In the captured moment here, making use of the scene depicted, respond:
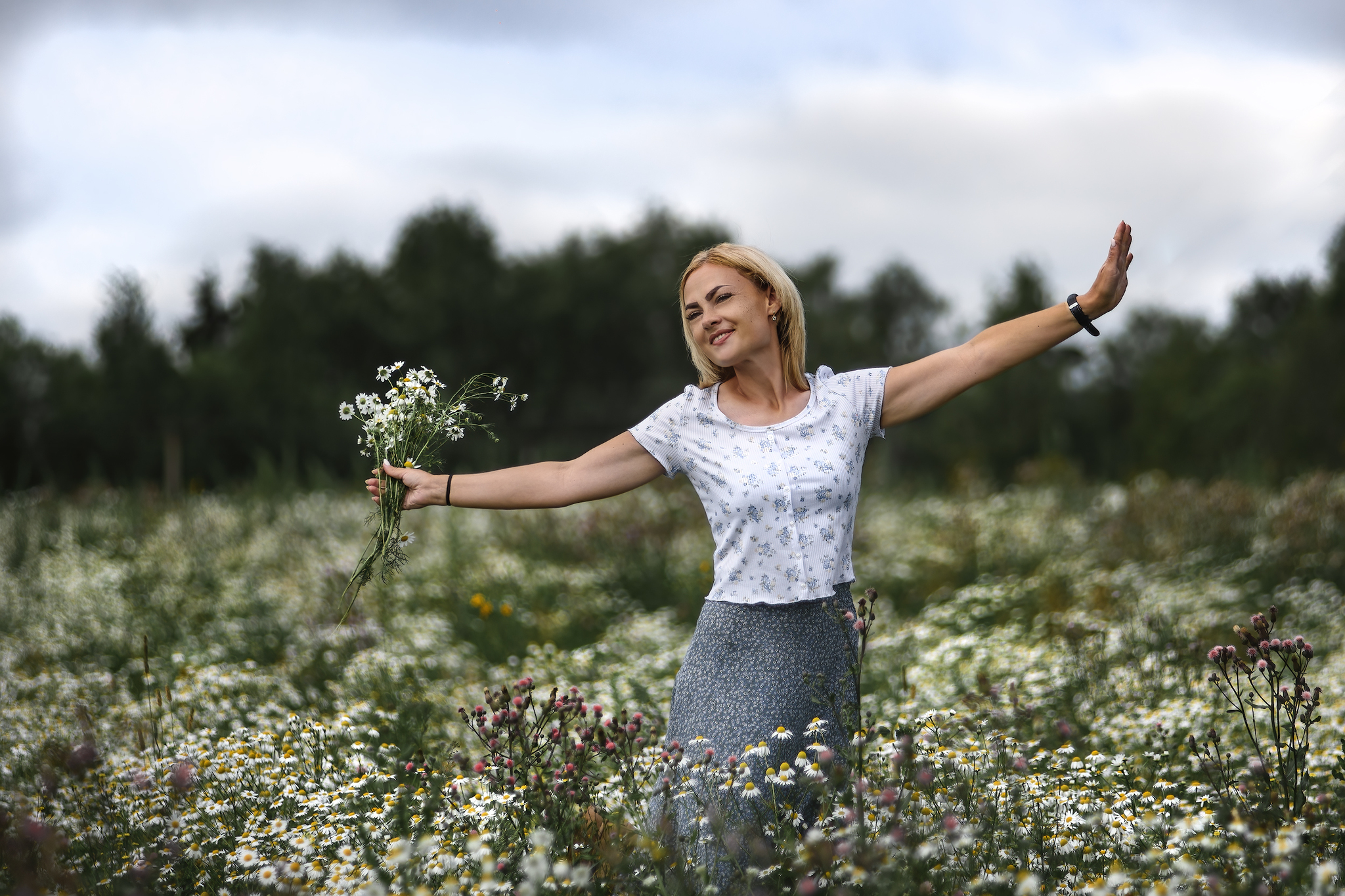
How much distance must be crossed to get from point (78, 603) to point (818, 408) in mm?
6318

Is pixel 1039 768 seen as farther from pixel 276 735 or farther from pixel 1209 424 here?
pixel 1209 424

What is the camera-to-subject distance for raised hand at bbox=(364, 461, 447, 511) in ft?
9.57

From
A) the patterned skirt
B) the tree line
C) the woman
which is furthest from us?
the tree line

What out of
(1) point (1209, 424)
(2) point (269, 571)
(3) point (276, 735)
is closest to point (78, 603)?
(2) point (269, 571)

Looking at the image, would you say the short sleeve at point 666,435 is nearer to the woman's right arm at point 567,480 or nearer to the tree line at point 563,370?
the woman's right arm at point 567,480

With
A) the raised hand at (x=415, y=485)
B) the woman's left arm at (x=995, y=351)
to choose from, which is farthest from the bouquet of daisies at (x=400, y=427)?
the woman's left arm at (x=995, y=351)

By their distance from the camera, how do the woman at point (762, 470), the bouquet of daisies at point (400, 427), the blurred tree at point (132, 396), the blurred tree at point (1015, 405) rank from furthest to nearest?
the blurred tree at point (1015, 405), the blurred tree at point (132, 396), the bouquet of daisies at point (400, 427), the woman at point (762, 470)

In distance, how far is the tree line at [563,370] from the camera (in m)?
18.8

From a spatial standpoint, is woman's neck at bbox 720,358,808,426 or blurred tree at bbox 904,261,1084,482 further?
blurred tree at bbox 904,261,1084,482

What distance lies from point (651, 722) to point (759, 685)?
3.64ft

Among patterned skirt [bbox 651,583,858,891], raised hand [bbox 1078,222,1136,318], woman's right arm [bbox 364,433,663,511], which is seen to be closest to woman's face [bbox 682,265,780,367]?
woman's right arm [bbox 364,433,663,511]

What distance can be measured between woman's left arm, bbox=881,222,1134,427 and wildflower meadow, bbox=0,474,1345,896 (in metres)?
0.73

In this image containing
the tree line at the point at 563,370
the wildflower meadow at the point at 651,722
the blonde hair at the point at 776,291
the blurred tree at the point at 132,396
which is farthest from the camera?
the tree line at the point at 563,370

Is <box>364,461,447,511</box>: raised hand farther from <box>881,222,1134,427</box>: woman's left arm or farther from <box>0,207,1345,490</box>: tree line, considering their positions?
<box>0,207,1345,490</box>: tree line
